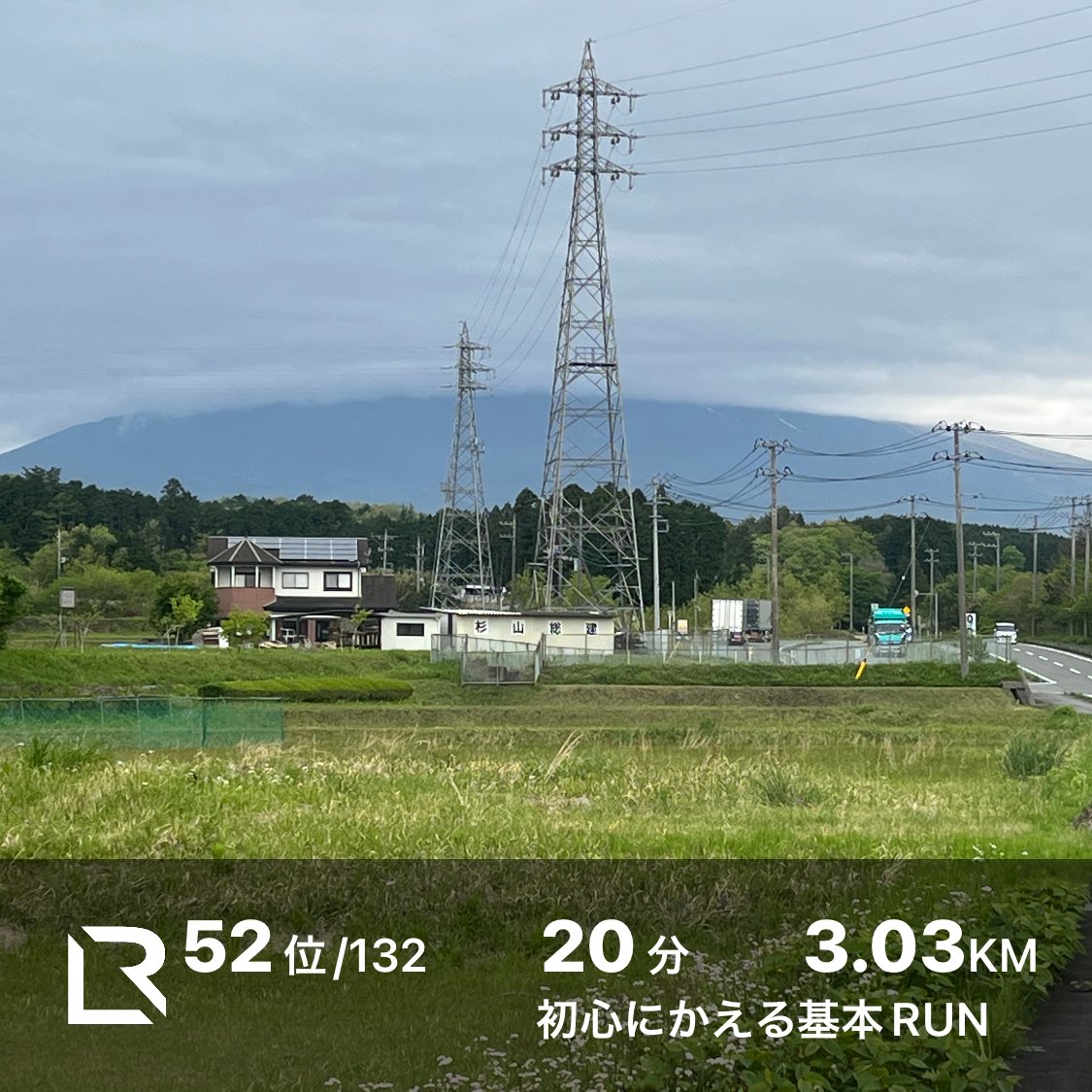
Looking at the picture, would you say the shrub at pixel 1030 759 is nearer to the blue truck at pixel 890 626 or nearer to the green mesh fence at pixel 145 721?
the green mesh fence at pixel 145 721

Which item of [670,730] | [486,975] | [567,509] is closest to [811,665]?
[567,509]

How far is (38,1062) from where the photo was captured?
911 centimetres

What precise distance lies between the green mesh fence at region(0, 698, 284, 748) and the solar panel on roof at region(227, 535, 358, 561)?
186 ft

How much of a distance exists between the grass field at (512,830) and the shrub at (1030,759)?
6 centimetres

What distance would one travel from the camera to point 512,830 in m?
15.8

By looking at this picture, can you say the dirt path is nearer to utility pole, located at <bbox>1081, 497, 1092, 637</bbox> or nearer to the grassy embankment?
the grassy embankment

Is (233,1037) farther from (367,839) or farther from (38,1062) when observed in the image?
(367,839)

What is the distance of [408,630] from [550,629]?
14909 millimetres

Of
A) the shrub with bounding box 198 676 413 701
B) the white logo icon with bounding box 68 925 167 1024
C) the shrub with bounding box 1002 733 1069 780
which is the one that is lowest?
the shrub with bounding box 198 676 413 701

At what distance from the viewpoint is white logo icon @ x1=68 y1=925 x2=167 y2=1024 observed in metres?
10.2

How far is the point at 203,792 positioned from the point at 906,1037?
11163 mm

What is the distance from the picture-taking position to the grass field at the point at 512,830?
29.2 ft

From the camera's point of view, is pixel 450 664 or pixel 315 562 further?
pixel 315 562

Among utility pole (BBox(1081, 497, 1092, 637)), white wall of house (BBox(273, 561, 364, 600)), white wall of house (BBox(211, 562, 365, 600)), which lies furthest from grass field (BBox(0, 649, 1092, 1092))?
utility pole (BBox(1081, 497, 1092, 637))
